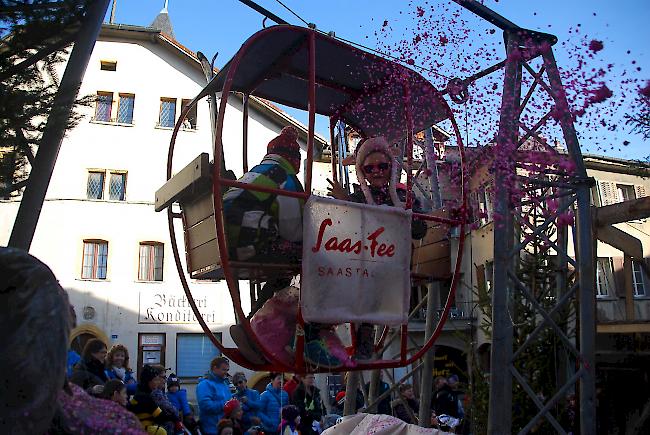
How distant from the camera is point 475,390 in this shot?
6.70 meters

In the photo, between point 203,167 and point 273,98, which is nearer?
point 203,167

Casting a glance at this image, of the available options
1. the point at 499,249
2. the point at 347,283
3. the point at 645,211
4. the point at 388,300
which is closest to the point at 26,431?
the point at 347,283

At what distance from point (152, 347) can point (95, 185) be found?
533cm

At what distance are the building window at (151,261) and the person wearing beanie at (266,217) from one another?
16.1 meters

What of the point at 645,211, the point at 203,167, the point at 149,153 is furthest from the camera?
the point at 149,153

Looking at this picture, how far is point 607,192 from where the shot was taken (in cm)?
2038

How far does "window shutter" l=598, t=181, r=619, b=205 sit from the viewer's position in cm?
2030

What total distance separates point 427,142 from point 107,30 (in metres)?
17.2

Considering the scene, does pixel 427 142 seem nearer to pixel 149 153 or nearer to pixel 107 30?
pixel 149 153

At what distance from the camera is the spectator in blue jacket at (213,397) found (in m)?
6.49

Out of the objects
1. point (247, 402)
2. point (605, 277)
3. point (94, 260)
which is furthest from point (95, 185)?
point (605, 277)

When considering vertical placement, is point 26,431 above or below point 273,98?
below

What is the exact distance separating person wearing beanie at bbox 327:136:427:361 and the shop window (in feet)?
50.9

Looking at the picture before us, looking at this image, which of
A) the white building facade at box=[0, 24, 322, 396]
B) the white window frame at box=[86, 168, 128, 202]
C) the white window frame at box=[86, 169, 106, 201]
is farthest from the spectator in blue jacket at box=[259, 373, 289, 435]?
the white window frame at box=[86, 169, 106, 201]
